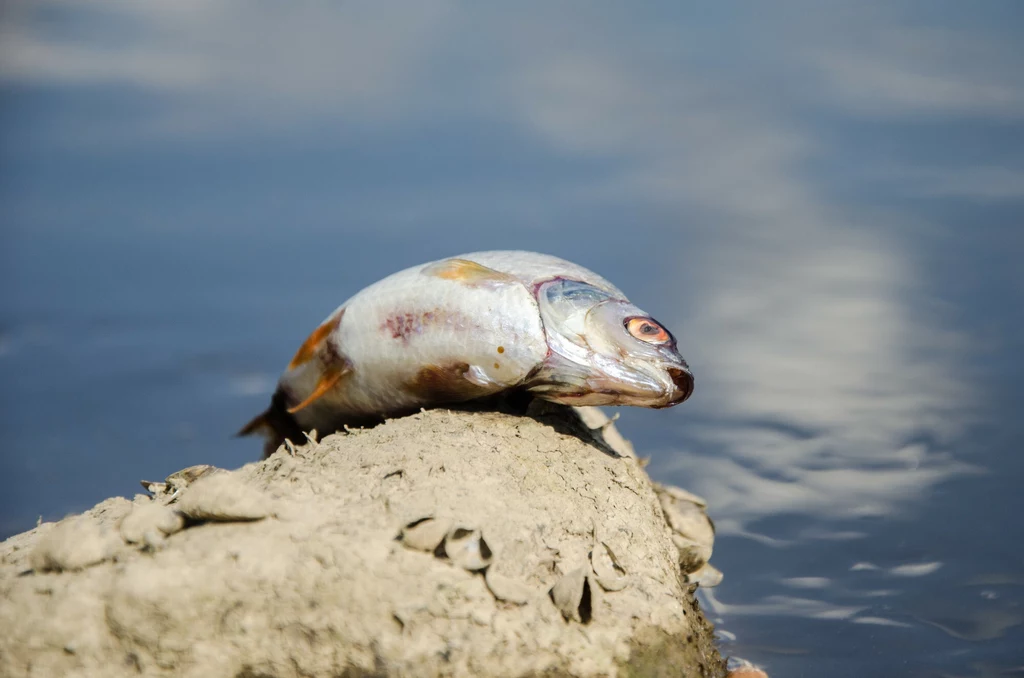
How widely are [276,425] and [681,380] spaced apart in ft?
5.22

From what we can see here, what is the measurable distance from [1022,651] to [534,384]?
2.19 m

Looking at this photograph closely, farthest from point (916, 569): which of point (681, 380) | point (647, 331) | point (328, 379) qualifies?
point (328, 379)

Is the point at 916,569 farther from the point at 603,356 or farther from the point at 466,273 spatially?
the point at 466,273

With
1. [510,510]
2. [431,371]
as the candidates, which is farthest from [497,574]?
[431,371]

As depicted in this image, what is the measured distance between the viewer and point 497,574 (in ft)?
9.16

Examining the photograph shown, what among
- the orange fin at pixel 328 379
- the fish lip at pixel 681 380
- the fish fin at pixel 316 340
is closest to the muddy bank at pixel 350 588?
the fish lip at pixel 681 380

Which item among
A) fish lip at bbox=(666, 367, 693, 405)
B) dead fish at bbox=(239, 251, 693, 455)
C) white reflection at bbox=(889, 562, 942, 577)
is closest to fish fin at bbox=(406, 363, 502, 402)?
dead fish at bbox=(239, 251, 693, 455)

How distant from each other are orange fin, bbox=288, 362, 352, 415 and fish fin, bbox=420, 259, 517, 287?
428mm

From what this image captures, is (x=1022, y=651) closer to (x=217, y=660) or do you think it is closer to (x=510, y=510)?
(x=510, y=510)

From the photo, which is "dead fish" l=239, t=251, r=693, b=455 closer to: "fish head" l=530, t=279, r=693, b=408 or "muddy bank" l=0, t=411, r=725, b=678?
"fish head" l=530, t=279, r=693, b=408

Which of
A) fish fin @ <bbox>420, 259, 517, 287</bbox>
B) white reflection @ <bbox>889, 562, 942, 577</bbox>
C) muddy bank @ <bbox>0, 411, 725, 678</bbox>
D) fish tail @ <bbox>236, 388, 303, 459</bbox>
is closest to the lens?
muddy bank @ <bbox>0, 411, 725, 678</bbox>

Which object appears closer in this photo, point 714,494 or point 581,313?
point 581,313

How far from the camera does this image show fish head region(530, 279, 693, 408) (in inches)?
137

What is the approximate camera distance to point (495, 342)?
3494mm
